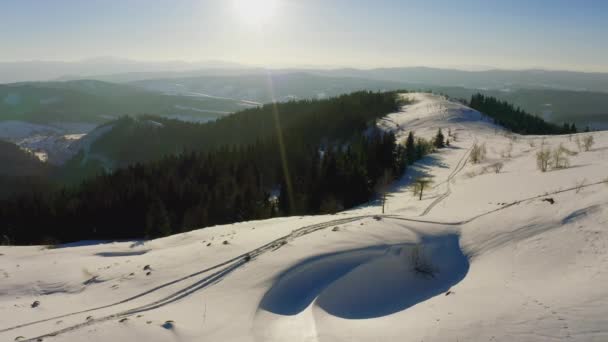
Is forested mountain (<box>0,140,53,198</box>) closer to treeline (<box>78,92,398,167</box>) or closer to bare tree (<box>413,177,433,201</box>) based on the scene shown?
treeline (<box>78,92,398,167</box>)

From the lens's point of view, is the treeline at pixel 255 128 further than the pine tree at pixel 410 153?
Yes

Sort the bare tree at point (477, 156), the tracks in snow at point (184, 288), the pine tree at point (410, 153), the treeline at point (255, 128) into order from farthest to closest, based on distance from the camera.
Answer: the treeline at point (255, 128) → the pine tree at point (410, 153) → the bare tree at point (477, 156) → the tracks in snow at point (184, 288)

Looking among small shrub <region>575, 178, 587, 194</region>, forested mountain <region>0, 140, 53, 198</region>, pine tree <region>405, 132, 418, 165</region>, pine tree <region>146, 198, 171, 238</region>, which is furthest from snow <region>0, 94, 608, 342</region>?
forested mountain <region>0, 140, 53, 198</region>

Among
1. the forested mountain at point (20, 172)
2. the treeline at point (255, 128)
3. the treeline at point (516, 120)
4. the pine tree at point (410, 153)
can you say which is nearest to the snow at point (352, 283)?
the pine tree at point (410, 153)

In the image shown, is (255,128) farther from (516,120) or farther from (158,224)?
(158,224)

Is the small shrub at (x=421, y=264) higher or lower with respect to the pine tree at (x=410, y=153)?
higher

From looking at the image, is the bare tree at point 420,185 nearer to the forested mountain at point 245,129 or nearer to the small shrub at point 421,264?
the small shrub at point 421,264

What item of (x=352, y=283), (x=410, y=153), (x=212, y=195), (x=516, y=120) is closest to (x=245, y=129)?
(x=212, y=195)
